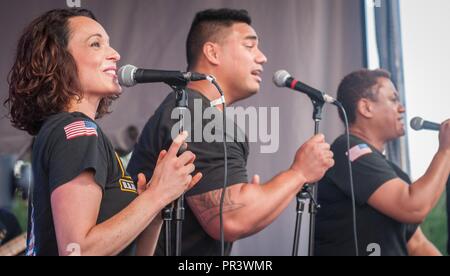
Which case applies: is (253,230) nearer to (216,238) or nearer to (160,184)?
(216,238)

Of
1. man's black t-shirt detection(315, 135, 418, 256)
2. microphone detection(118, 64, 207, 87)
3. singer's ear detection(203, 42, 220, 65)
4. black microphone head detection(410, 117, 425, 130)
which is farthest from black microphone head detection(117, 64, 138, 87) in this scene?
black microphone head detection(410, 117, 425, 130)

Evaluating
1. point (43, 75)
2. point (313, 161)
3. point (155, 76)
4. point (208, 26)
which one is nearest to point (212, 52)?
point (208, 26)

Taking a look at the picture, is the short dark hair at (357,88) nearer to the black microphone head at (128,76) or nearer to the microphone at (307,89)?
the microphone at (307,89)

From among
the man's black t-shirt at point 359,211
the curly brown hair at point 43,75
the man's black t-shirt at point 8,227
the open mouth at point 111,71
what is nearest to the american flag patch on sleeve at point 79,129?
the curly brown hair at point 43,75

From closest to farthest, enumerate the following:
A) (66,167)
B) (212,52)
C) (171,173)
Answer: (66,167)
(171,173)
(212,52)

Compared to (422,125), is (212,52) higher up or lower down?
higher up

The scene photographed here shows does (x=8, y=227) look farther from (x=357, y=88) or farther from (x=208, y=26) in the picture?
(x=357, y=88)

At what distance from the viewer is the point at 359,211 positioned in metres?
2.62

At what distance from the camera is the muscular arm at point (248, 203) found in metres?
2.07

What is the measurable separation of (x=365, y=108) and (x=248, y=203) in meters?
1.02
